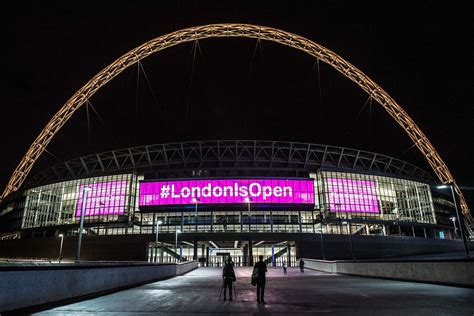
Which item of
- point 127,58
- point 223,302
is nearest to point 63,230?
point 127,58

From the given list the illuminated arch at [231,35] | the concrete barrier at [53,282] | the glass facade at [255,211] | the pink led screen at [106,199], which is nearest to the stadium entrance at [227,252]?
the glass facade at [255,211]

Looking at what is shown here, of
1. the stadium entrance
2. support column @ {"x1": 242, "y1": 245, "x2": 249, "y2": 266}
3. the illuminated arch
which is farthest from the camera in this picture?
support column @ {"x1": 242, "y1": 245, "x2": 249, "y2": 266}

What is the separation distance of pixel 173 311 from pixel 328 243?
2163 inches

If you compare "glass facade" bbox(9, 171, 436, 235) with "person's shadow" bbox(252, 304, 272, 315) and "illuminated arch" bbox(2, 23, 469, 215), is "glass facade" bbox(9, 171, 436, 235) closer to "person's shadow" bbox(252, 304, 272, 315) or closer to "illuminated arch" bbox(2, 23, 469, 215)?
"illuminated arch" bbox(2, 23, 469, 215)

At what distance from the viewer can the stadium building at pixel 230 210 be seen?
64375mm

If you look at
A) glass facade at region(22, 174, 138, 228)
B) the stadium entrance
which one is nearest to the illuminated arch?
glass facade at region(22, 174, 138, 228)

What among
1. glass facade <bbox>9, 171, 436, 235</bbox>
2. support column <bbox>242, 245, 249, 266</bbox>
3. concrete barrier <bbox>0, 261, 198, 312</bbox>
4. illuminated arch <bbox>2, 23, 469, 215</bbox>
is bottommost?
support column <bbox>242, 245, 249, 266</bbox>

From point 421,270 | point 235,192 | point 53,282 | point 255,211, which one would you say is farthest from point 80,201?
point 421,270

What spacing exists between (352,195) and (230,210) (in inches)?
1172

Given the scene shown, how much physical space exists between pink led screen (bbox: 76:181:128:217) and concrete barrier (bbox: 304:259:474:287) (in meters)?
59.2

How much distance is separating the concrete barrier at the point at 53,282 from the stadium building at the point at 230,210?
1774 inches

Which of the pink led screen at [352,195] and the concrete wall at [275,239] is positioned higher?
the pink led screen at [352,195]

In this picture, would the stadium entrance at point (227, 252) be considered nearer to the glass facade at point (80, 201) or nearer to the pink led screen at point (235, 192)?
the pink led screen at point (235, 192)

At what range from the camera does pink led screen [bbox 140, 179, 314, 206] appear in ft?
225
